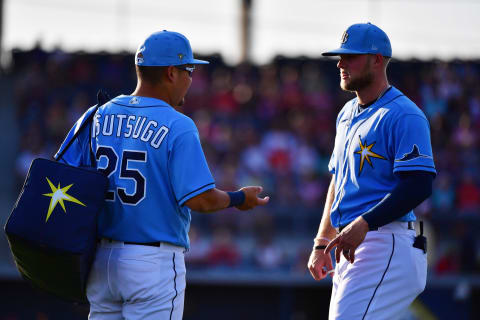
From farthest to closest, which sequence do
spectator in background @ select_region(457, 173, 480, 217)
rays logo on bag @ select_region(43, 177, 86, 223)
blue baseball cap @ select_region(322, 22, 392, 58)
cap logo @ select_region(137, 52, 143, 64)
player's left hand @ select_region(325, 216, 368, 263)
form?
spectator in background @ select_region(457, 173, 480, 217) → blue baseball cap @ select_region(322, 22, 392, 58) → cap logo @ select_region(137, 52, 143, 64) → player's left hand @ select_region(325, 216, 368, 263) → rays logo on bag @ select_region(43, 177, 86, 223)

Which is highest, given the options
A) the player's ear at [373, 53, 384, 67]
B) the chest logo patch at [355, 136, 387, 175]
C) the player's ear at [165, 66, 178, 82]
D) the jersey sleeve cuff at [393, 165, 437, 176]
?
the player's ear at [373, 53, 384, 67]

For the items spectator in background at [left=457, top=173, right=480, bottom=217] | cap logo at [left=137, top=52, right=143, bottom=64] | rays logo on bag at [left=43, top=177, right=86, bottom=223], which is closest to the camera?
rays logo on bag at [left=43, top=177, right=86, bottom=223]

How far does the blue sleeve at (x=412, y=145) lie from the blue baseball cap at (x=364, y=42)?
1.53 ft

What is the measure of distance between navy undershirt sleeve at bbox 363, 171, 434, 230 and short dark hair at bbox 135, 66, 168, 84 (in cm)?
127

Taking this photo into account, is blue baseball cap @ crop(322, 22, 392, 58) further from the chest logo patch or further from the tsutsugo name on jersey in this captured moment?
the tsutsugo name on jersey

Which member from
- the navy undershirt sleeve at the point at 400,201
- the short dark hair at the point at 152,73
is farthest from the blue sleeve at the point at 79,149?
the navy undershirt sleeve at the point at 400,201

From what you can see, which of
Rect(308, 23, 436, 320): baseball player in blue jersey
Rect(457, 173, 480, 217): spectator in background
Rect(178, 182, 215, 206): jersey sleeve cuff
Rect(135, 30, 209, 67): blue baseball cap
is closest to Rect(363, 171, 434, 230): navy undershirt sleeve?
Rect(308, 23, 436, 320): baseball player in blue jersey

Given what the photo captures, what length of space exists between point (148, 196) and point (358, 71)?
1372mm

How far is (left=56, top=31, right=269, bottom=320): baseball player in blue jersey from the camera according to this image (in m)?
3.66

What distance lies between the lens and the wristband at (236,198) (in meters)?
3.84

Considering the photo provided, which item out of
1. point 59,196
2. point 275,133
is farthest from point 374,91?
point 275,133

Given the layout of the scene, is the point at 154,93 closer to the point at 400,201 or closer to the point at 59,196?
the point at 59,196

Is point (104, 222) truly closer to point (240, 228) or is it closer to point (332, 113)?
point (240, 228)

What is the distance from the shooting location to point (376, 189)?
397cm
